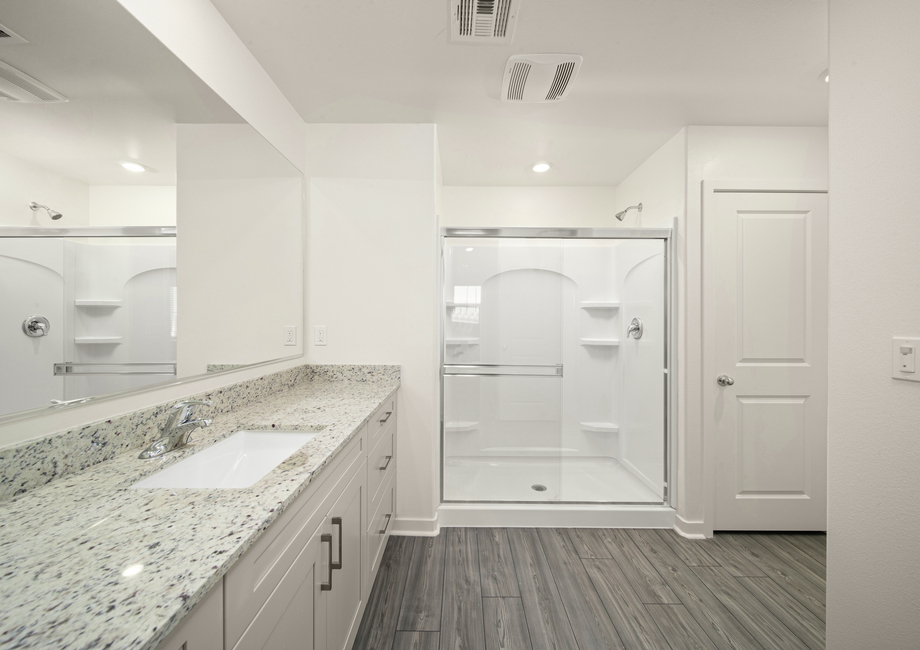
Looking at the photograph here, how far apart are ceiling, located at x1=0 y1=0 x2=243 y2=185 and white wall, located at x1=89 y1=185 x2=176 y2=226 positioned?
21 millimetres

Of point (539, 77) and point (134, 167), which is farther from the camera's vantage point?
point (539, 77)

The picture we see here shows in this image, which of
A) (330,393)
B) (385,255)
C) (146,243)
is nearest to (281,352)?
(330,393)

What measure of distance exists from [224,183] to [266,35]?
64 cm

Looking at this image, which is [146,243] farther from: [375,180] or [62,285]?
[375,180]

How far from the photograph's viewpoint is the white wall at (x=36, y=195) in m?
0.77

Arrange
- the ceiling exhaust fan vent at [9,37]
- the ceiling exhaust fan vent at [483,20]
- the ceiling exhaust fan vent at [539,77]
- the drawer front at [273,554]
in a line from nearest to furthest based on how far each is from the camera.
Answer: the drawer front at [273,554] < the ceiling exhaust fan vent at [9,37] < the ceiling exhaust fan vent at [483,20] < the ceiling exhaust fan vent at [539,77]

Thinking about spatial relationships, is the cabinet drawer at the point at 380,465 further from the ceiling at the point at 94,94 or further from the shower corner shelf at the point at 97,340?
the ceiling at the point at 94,94

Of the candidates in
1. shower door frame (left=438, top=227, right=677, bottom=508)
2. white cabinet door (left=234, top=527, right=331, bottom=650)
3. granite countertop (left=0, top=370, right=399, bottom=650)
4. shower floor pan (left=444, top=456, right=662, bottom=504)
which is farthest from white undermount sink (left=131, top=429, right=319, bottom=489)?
shower floor pan (left=444, top=456, right=662, bottom=504)

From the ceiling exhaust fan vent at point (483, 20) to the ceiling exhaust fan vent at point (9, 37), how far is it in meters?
1.20

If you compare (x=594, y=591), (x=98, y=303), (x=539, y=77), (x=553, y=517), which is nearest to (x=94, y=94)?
(x=98, y=303)

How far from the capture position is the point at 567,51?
5.24 feet

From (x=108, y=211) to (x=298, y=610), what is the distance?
1129mm

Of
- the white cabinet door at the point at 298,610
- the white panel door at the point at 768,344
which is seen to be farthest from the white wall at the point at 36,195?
the white panel door at the point at 768,344

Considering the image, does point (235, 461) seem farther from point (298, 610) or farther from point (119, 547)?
point (119, 547)
